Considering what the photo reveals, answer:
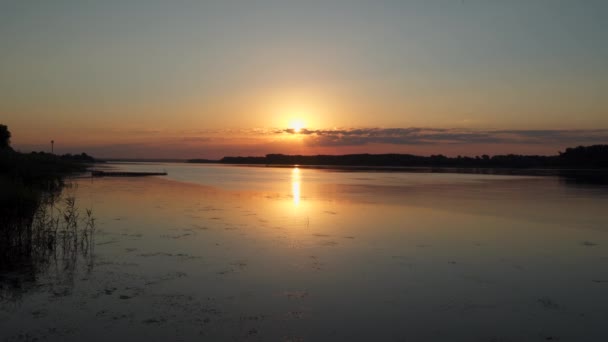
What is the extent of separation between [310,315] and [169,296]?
2.36 metres

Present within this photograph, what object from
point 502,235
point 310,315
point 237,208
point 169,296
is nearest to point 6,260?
point 169,296

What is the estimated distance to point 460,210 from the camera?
63.8 feet

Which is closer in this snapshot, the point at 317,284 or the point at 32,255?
the point at 317,284

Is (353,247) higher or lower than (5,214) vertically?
lower

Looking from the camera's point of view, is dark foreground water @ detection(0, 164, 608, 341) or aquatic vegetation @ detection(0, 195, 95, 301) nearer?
dark foreground water @ detection(0, 164, 608, 341)

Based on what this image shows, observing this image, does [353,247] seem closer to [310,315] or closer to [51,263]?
[310,315]

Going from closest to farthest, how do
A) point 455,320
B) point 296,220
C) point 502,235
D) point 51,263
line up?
point 455,320 < point 51,263 < point 502,235 < point 296,220

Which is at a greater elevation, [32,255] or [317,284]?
[32,255]

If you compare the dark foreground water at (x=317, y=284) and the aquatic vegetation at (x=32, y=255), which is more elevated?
the aquatic vegetation at (x=32, y=255)

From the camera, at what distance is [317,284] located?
26.4ft

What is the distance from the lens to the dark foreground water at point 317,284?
19.4 feet

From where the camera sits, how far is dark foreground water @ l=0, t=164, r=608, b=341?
5922 millimetres

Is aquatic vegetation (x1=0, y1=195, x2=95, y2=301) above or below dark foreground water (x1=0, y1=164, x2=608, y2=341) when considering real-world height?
above

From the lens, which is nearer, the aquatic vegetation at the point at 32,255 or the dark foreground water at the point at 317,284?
the dark foreground water at the point at 317,284
